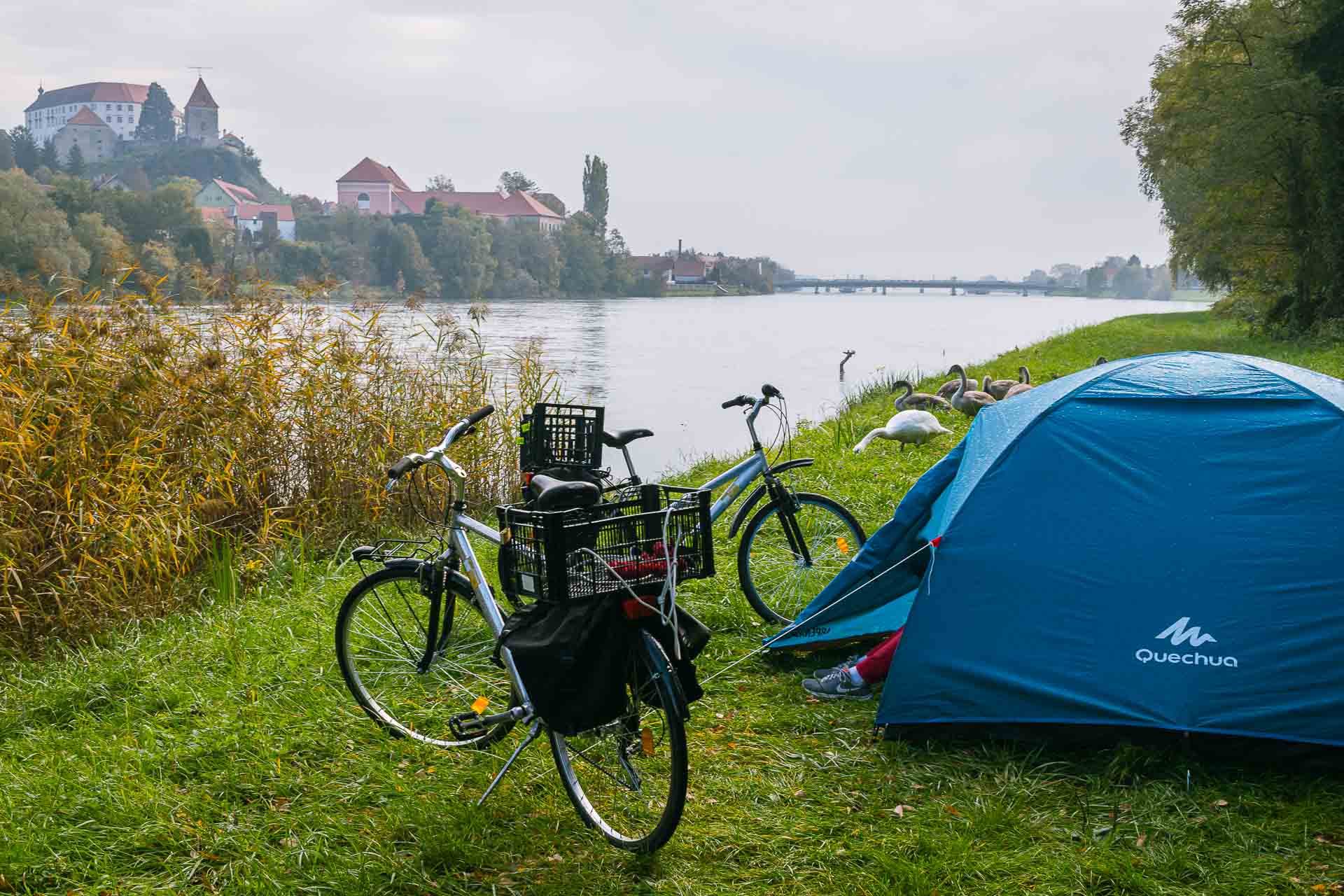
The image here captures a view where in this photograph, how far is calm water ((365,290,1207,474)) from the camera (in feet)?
56.1

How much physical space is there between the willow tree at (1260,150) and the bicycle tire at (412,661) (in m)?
19.5

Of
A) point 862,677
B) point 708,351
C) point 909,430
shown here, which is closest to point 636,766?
point 862,677

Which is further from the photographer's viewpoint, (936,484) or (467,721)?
(936,484)

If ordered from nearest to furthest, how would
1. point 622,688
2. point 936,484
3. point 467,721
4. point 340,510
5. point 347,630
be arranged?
point 622,688 < point 467,721 < point 347,630 < point 936,484 < point 340,510

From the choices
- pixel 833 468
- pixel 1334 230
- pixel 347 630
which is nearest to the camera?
pixel 347 630

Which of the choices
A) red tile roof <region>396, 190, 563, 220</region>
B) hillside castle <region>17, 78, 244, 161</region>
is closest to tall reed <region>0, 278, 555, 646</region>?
red tile roof <region>396, 190, 563, 220</region>

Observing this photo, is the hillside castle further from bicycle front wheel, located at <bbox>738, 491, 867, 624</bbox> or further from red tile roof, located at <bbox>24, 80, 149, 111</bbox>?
bicycle front wheel, located at <bbox>738, 491, 867, 624</bbox>

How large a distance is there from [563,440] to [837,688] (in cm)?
158

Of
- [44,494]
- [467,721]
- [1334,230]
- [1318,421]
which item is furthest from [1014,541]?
[1334,230]

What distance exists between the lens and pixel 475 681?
4.58m

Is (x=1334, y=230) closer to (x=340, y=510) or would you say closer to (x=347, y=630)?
(x=340, y=510)

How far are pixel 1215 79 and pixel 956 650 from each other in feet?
72.1

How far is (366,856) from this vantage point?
3.27m

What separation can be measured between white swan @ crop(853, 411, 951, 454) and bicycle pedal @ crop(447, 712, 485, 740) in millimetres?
6790
